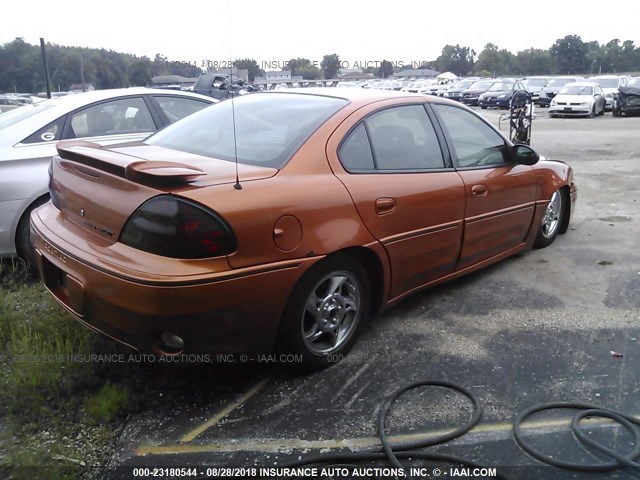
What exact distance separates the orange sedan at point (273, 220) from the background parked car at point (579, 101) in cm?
2103

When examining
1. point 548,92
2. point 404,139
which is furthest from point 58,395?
point 548,92

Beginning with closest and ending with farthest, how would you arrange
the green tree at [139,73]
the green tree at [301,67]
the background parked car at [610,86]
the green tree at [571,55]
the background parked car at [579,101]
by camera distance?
the green tree at [301,67] → the green tree at [139,73] → the background parked car at [579,101] → the background parked car at [610,86] → the green tree at [571,55]

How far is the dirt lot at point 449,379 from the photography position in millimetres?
2844

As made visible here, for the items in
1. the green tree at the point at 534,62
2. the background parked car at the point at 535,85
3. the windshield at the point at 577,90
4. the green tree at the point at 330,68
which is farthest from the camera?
the green tree at the point at 534,62

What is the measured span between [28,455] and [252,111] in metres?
2.39

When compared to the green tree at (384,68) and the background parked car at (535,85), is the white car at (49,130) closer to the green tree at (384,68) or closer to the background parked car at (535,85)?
the green tree at (384,68)

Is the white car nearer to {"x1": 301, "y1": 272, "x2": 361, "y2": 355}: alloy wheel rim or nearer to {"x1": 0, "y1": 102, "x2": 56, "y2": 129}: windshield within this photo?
{"x1": 0, "y1": 102, "x2": 56, "y2": 129}: windshield

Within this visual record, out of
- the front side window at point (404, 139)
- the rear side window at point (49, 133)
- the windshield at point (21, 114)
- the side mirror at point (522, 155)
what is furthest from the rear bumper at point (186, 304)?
the windshield at point (21, 114)

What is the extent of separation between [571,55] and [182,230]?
73.5 m

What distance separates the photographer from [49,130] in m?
5.12

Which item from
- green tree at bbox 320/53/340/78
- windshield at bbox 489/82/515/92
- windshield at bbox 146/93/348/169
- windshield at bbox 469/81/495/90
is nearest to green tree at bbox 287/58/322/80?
windshield at bbox 146/93/348/169

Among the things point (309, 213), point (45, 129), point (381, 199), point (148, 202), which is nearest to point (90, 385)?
point (148, 202)

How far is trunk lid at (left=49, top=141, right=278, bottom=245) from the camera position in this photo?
9.36ft

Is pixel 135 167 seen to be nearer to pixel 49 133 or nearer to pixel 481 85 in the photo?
pixel 49 133
